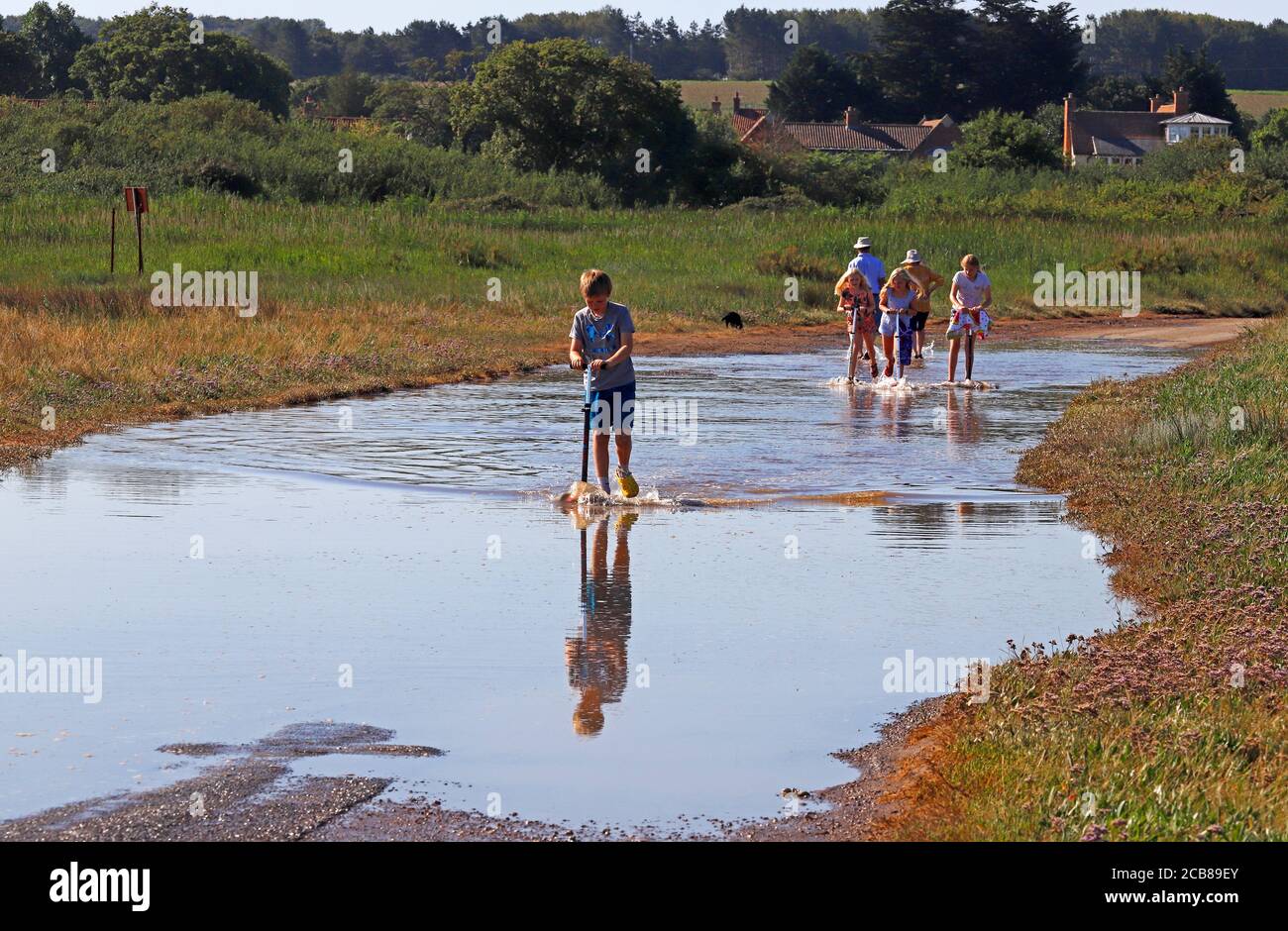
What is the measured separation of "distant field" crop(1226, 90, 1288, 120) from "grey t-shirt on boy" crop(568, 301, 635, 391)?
157773mm

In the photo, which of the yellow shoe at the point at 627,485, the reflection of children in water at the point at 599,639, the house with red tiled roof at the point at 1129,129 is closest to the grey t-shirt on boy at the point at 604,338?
the yellow shoe at the point at 627,485

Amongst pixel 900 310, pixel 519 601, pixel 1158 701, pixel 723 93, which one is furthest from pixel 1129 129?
pixel 1158 701

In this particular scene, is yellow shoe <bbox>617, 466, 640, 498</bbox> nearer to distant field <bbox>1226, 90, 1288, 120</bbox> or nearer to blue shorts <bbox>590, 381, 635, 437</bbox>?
blue shorts <bbox>590, 381, 635, 437</bbox>

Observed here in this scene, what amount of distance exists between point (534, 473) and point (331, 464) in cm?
186

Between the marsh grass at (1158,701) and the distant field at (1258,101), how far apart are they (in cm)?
15830

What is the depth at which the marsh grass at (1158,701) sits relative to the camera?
6.18 metres

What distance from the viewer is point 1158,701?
759cm

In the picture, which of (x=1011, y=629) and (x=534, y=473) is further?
(x=534, y=473)

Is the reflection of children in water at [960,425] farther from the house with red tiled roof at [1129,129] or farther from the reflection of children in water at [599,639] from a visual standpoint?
the house with red tiled roof at [1129,129]

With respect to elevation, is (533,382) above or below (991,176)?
below

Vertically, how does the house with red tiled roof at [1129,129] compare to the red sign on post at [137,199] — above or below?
above

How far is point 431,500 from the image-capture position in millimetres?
14336
